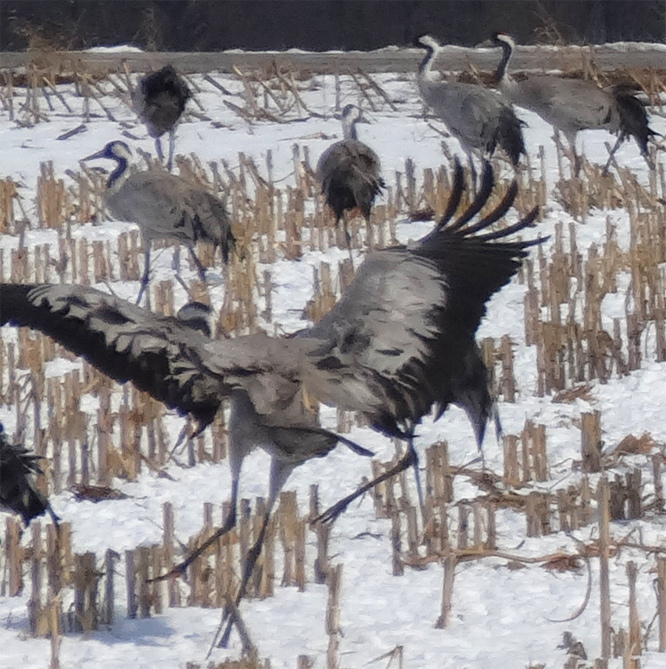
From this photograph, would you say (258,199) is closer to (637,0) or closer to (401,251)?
(401,251)

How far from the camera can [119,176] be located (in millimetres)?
10383

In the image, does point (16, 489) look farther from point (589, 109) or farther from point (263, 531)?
point (589, 109)

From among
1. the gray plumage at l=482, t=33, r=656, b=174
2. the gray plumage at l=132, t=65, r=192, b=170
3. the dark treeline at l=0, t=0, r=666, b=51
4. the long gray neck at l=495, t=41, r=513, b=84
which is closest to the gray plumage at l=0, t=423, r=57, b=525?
the gray plumage at l=482, t=33, r=656, b=174

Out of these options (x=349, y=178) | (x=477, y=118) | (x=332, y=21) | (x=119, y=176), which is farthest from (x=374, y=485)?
(x=332, y=21)

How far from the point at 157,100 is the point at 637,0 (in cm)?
908

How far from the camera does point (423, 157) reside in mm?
12617

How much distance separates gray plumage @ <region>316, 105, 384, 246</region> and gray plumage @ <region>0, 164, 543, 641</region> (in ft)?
15.7

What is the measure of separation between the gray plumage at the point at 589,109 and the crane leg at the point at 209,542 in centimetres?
724

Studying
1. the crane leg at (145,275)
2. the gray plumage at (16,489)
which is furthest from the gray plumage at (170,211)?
the gray plumage at (16,489)

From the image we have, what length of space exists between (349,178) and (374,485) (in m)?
4.46

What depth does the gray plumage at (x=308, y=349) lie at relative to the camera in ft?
14.7

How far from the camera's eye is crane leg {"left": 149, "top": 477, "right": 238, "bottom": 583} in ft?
15.3

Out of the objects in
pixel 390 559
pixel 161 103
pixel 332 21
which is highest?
pixel 332 21

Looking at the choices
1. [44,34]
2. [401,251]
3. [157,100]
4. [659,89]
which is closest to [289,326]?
[401,251]
